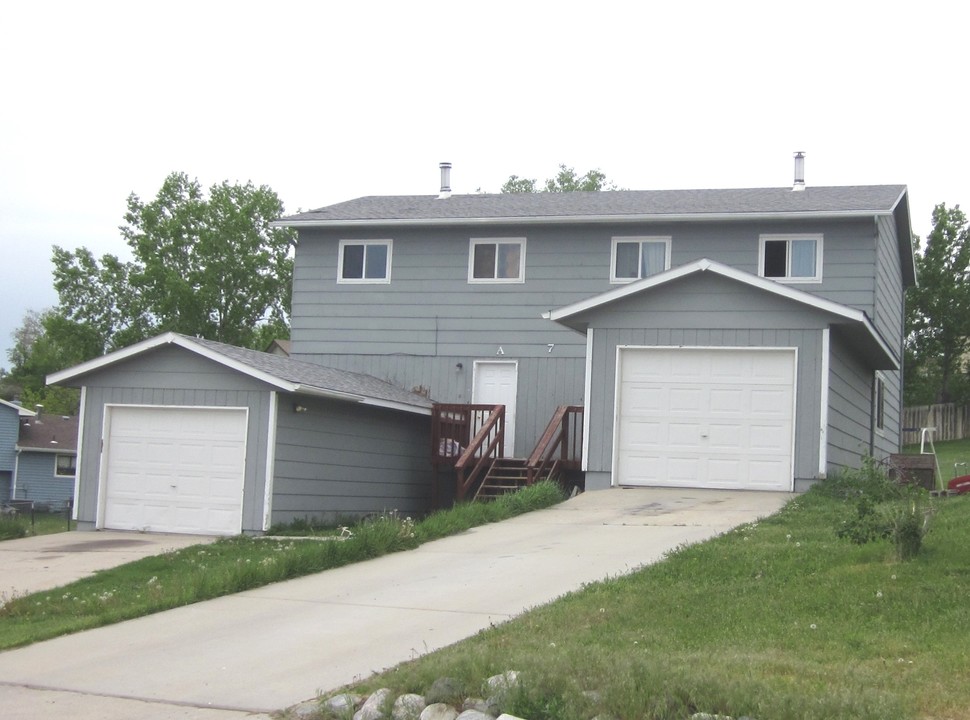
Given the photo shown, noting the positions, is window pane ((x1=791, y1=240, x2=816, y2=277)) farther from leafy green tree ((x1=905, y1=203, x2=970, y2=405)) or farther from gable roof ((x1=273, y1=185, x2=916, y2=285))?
leafy green tree ((x1=905, y1=203, x2=970, y2=405))

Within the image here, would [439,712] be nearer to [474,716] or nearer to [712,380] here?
[474,716]

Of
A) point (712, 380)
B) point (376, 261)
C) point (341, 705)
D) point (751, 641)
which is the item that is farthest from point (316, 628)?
point (376, 261)

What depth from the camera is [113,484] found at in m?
18.3

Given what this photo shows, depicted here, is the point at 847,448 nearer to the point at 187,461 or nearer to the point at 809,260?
the point at 809,260

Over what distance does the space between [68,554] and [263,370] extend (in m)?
3.85

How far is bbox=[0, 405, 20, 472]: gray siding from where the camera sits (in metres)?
47.3

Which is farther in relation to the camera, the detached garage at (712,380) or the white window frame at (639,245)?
the white window frame at (639,245)

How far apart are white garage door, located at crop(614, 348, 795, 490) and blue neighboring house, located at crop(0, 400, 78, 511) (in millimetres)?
34821

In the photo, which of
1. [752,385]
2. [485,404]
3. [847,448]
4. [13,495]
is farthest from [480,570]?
[13,495]

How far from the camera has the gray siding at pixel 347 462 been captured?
17953 mm

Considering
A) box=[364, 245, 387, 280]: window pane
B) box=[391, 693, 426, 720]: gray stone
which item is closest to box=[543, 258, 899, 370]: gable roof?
box=[364, 245, 387, 280]: window pane

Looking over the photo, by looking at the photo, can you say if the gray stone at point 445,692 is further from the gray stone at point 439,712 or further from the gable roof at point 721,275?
the gable roof at point 721,275

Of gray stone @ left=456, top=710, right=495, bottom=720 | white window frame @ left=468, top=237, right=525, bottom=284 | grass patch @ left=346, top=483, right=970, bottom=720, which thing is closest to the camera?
grass patch @ left=346, top=483, right=970, bottom=720

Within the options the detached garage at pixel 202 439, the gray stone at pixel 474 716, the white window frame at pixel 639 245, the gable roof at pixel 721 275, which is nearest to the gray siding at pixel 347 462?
the detached garage at pixel 202 439
